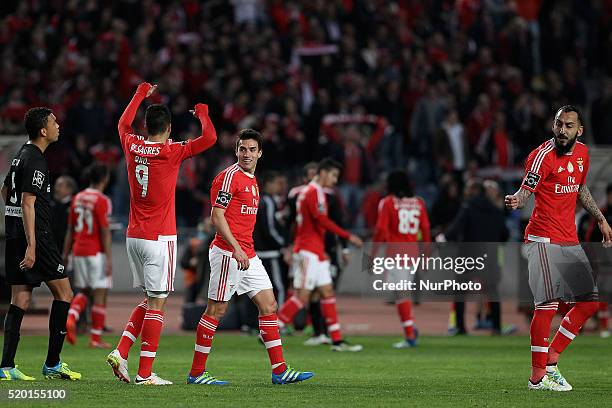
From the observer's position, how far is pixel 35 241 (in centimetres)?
1092

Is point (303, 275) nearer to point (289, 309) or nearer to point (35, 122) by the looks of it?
point (289, 309)

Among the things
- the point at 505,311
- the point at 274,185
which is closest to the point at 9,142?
the point at 274,185

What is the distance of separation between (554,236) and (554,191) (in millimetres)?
394

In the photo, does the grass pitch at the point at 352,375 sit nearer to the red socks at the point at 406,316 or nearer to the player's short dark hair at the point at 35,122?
the red socks at the point at 406,316

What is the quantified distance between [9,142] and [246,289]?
11.1m

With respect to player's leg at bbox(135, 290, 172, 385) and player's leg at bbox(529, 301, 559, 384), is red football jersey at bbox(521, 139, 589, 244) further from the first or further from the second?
player's leg at bbox(135, 290, 172, 385)

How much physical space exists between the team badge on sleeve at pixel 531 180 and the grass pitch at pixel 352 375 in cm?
178

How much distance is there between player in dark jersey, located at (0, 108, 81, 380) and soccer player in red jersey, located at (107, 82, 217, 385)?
79 centimetres

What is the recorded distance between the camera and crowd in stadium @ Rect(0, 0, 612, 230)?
2377 cm

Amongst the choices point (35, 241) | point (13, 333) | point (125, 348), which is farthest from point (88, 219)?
point (125, 348)

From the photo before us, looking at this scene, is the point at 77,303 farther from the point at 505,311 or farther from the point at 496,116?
the point at 496,116

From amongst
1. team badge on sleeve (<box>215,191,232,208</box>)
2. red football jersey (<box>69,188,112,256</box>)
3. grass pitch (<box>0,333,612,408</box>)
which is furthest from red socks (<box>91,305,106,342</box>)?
team badge on sleeve (<box>215,191,232,208</box>)

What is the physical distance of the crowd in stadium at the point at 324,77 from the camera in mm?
23766

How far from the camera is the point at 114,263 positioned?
23875 mm
